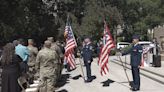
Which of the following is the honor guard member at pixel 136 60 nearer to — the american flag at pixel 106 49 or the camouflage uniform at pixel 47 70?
the american flag at pixel 106 49

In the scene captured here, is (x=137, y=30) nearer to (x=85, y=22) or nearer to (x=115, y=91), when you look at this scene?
(x=85, y=22)

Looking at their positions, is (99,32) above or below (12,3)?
below

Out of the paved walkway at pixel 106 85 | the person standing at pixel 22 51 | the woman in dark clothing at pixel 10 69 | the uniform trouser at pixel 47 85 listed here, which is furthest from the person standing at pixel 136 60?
the woman in dark clothing at pixel 10 69

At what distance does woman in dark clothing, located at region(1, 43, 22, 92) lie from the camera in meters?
10.4

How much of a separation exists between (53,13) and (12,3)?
2466 centimetres

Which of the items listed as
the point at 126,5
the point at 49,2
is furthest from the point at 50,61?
the point at 126,5

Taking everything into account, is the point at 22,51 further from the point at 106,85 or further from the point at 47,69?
the point at 106,85

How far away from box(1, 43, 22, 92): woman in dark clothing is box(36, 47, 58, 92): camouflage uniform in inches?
79.3

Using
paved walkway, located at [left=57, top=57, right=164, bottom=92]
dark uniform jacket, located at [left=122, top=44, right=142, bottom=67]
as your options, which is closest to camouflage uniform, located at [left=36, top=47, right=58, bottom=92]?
dark uniform jacket, located at [left=122, top=44, right=142, bottom=67]

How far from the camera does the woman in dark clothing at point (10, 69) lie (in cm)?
1039

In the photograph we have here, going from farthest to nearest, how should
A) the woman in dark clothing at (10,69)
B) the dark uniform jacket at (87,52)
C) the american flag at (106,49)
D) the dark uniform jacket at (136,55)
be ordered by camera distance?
1. the dark uniform jacket at (87,52)
2. the american flag at (106,49)
3. the dark uniform jacket at (136,55)
4. the woman in dark clothing at (10,69)

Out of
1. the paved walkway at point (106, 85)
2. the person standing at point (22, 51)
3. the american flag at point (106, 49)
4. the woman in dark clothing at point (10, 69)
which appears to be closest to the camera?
the woman in dark clothing at point (10, 69)

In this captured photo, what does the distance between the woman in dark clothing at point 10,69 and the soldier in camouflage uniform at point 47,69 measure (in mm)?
2016

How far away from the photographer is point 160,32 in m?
77.8
